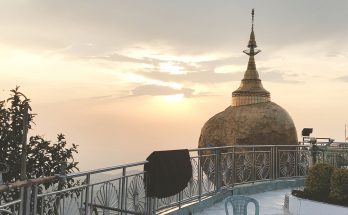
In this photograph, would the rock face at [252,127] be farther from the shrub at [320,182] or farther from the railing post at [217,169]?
the shrub at [320,182]

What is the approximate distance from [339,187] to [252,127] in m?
18.9

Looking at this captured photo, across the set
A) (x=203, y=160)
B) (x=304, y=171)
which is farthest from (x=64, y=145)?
(x=304, y=171)

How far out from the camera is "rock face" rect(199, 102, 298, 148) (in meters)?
28.4

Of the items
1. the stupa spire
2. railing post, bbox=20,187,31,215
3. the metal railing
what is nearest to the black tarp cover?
the metal railing

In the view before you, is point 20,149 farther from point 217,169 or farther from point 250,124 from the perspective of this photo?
point 250,124

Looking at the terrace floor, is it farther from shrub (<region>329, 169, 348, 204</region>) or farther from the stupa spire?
the stupa spire

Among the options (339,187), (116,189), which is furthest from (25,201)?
(339,187)

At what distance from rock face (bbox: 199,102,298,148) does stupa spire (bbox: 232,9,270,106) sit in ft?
3.34

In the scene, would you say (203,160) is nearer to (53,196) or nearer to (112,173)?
(112,173)

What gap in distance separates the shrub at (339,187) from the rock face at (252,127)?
1791 cm

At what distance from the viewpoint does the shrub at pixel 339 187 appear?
9694mm

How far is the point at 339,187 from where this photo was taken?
32.2ft

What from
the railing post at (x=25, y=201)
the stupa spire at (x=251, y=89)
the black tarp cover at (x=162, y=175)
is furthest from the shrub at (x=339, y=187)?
the stupa spire at (x=251, y=89)

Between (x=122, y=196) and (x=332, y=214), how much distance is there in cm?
522
